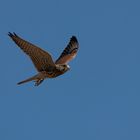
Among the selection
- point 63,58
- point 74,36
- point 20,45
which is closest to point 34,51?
point 20,45

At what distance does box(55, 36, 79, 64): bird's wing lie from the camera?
2127cm

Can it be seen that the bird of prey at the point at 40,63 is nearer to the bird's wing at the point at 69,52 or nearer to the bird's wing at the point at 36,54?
the bird's wing at the point at 36,54

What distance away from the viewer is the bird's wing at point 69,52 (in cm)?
2127

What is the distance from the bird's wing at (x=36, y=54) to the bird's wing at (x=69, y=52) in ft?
6.68

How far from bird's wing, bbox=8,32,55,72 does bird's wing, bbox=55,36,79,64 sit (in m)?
2.03

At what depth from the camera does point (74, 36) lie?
22.9 metres

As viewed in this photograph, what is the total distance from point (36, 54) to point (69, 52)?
409cm

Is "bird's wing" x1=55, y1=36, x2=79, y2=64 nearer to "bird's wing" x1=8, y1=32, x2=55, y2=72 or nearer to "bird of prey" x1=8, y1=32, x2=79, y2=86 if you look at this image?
"bird of prey" x1=8, y1=32, x2=79, y2=86

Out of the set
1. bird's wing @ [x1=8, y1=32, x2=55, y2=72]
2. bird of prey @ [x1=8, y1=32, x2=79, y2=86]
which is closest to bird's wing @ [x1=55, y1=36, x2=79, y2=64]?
bird of prey @ [x1=8, y1=32, x2=79, y2=86]

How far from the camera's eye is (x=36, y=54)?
18.3 m

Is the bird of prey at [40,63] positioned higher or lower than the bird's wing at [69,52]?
lower

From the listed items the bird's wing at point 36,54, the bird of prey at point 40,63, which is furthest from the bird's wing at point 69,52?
the bird's wing at point 36,54

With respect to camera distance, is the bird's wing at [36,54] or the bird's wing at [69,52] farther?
the bird's wing at [69,52]

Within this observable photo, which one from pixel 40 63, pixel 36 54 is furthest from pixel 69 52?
pixel 36 54
